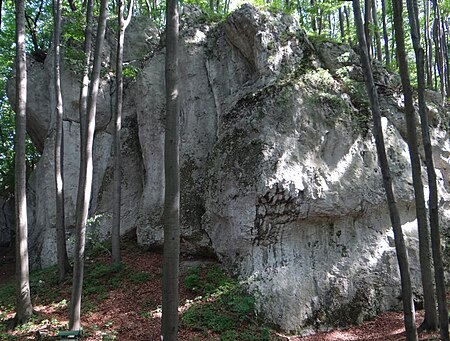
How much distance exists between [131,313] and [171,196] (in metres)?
5.19

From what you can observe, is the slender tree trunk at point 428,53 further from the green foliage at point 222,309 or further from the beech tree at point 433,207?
the green foliage at point 222,309

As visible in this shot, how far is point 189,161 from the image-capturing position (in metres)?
13.3

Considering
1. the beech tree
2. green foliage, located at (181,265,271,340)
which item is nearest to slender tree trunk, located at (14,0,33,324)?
green foliage, located at (181,265,271,340)

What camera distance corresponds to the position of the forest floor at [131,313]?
8.23 metres

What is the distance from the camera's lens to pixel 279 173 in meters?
10.1

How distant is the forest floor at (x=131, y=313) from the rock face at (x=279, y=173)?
62cm

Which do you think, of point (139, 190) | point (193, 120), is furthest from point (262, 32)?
point (139, 190)

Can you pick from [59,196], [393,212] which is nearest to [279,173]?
[393,212]

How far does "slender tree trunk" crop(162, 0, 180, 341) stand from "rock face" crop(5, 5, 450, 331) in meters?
4.35

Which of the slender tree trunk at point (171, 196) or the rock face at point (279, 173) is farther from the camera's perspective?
the rock face at point (279, 173)

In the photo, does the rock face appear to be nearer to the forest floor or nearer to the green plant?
the forest floor

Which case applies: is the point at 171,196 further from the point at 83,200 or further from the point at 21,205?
the point at 21,205

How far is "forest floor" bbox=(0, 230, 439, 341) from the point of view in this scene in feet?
27.0

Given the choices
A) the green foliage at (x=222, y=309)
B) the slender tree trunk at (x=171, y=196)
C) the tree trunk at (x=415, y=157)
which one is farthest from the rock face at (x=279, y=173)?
the slender tree trunk at (x=171, y=196)
